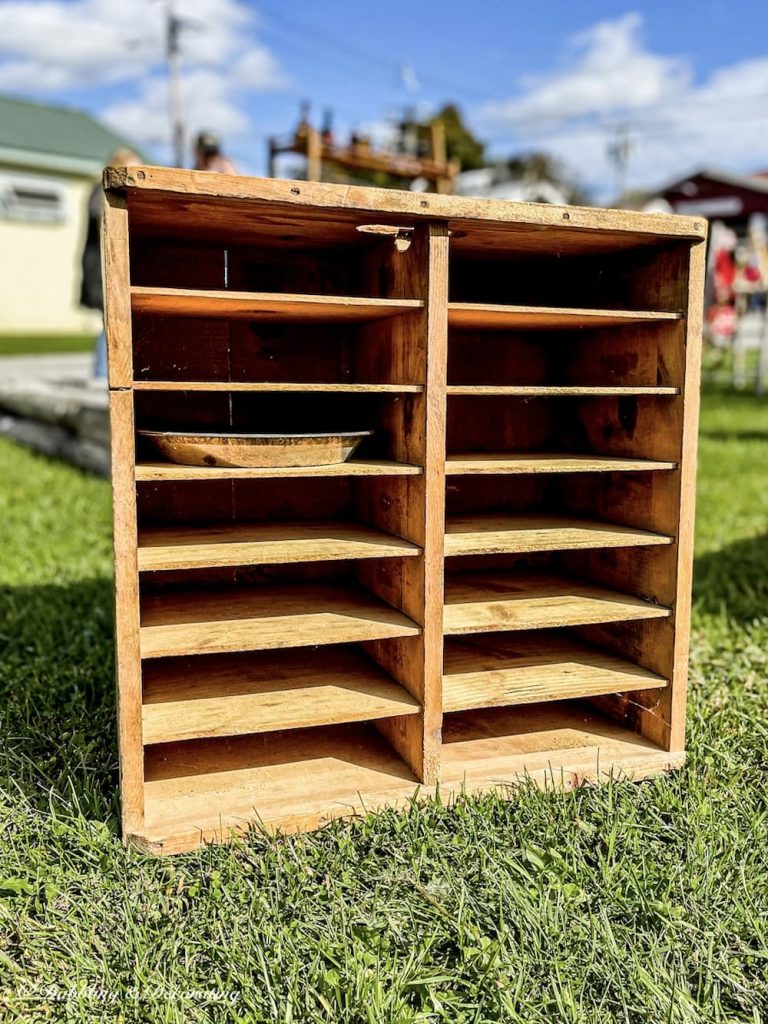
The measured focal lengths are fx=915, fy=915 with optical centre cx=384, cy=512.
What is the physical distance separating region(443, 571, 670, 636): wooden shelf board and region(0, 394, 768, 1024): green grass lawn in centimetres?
37

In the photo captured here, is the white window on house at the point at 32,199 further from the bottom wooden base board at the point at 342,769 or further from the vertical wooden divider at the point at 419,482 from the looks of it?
the bottom wooden base board at the point at 342,769

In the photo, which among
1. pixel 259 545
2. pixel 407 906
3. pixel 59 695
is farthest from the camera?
pixel 59 695

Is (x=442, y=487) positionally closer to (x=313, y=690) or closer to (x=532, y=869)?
(x=313, y=690)

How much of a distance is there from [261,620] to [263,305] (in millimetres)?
685

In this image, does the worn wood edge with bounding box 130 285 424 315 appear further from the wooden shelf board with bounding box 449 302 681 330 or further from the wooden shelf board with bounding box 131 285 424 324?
the wooden shelf board with bounding box 449 302 681 330

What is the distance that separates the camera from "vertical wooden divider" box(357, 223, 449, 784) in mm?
1852

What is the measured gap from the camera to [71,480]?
18.3ft

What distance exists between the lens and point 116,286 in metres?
1.65

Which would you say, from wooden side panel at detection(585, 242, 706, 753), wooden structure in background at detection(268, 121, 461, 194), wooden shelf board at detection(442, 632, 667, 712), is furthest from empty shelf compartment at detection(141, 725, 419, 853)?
wooden structure in background at detection(268, 121, 461, 194)

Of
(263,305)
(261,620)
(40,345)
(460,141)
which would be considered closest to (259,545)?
(261,620)

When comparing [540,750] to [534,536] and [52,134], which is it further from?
[52,134]

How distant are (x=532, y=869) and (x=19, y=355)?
598 inches

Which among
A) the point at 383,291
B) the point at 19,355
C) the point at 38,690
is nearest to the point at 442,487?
the point at 383,291

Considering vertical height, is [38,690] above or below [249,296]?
below
